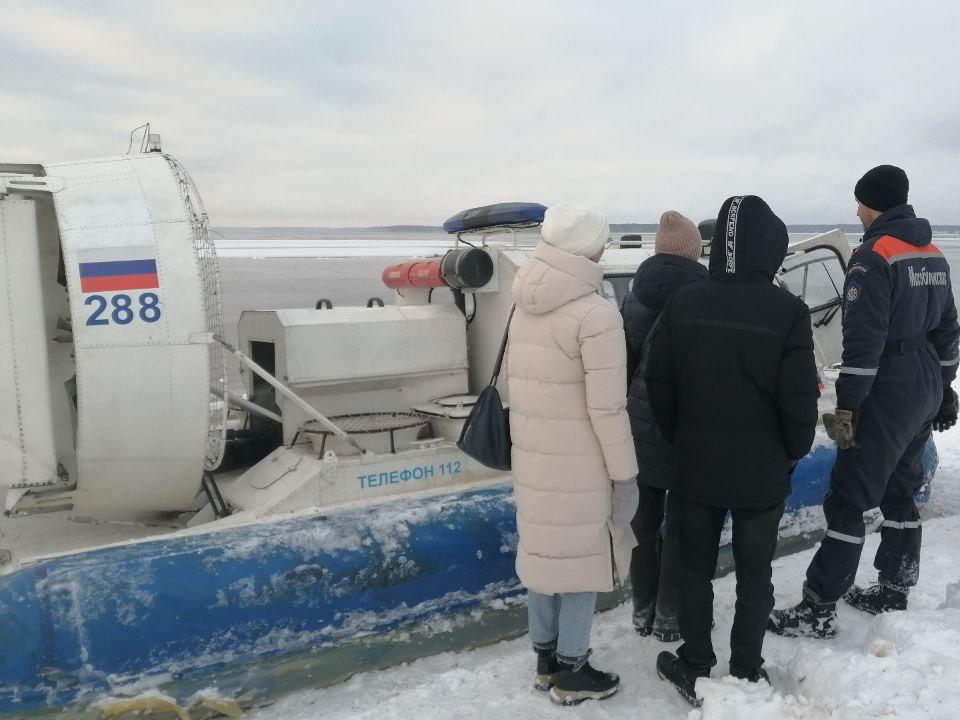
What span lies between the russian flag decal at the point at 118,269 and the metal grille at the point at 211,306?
217mm

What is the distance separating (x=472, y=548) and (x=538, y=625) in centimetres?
65

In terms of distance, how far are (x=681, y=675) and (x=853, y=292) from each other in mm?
1566

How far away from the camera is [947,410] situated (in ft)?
10.9

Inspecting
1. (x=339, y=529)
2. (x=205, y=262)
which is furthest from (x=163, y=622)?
(x=205, y=262)

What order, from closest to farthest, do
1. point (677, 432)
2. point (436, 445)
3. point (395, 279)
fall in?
point (677, 432), point (436, 445), point (395, 279)

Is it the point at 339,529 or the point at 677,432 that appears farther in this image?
the point at 339,529

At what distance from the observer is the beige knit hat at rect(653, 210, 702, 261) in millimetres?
2941

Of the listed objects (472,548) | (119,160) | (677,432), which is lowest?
(472,548)

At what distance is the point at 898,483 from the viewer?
320 cm

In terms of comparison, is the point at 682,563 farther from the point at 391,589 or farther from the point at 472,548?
the point at 391,589

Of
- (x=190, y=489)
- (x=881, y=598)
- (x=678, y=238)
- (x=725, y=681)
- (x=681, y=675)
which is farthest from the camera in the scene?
(x=190, y=489)

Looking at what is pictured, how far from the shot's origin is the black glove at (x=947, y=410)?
10.8 ft

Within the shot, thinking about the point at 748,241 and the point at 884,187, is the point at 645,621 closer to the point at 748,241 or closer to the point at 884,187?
the point at 748,241

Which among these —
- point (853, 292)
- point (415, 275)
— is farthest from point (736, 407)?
point (415, 275)
